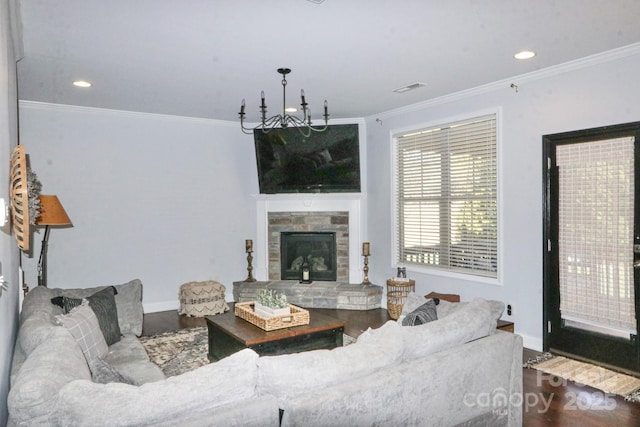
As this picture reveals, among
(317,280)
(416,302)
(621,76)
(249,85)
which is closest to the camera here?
(416,302)

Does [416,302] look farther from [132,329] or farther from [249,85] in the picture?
[249,85]

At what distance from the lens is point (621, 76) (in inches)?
A: 146

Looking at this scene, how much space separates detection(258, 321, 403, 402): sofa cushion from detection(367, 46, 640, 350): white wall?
2.79 meters

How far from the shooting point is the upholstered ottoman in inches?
225

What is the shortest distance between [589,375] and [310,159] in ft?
13.4

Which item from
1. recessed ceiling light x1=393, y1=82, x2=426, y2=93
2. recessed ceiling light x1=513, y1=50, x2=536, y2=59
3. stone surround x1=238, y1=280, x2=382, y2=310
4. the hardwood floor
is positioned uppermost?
recessed ceiling light x1=393, y1=82, x2=426, y2=93

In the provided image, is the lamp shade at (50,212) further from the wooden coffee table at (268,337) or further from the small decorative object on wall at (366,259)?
the small decorative object on wall at (366,259)

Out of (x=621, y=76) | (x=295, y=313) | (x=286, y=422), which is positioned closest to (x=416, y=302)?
(x=295, y=313)

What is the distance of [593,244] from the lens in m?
3.97

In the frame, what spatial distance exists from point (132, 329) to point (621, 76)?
458 cm

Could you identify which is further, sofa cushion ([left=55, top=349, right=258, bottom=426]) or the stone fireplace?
the stone fireplace

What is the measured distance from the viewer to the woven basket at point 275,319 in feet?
12.0

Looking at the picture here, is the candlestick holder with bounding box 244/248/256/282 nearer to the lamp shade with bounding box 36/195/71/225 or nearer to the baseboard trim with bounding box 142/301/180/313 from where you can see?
the baseboard trim with bounding box 142/301/180/313

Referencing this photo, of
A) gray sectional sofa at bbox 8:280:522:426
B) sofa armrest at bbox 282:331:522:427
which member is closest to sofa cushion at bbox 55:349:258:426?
gray sectional sofa at bbox 8:280:522:426
